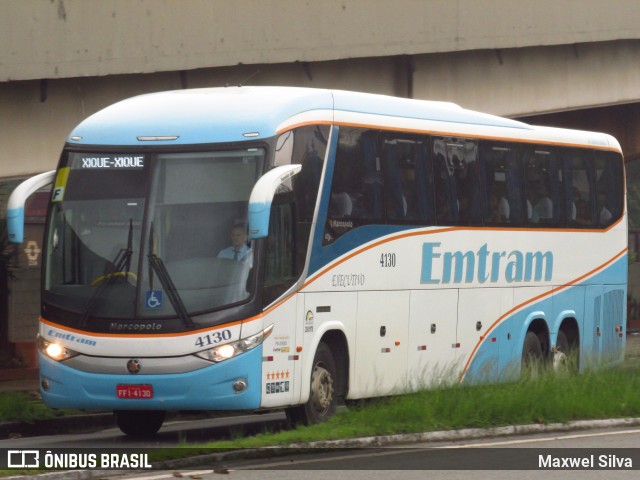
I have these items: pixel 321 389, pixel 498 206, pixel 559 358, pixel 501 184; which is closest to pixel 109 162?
pixel 321 389

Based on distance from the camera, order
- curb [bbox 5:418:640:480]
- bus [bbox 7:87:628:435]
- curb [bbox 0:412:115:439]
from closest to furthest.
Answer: curb [bbox 5:418:640:480] < bus [bbox 7:87:628:435] < curb [bbox 0:412:115:439]

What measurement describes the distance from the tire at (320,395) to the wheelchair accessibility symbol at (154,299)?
1.99 metres

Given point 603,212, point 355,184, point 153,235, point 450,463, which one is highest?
point 355,184

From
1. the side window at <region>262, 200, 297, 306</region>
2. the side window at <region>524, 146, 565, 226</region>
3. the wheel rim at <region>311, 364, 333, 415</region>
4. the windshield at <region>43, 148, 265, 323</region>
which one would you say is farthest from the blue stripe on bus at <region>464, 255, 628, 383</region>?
the windshield at <region>43, 148, 265, 323</region>

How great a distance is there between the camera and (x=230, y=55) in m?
22.8

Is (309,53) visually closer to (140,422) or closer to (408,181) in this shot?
(408,181)

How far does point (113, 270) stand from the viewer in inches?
559

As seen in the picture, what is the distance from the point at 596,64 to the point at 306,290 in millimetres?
18161

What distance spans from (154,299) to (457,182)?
225 inches

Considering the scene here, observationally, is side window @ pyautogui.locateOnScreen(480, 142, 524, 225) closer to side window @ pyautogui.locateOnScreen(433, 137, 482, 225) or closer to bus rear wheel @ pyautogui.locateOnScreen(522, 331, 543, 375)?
side window @ pyautogui.locateOnScreen(433, 137, 482, 225)

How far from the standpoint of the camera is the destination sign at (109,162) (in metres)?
14.6

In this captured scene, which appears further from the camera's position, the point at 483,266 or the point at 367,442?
the point at 483,266

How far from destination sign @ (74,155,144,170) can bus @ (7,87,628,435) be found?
0.05 feet

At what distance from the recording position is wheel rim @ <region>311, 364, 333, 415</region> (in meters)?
15.3
